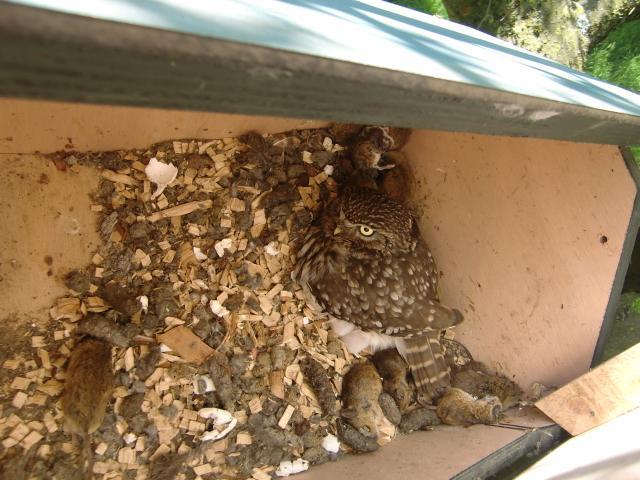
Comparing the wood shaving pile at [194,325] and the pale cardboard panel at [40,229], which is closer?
the pale cardboard panel at [40,229]

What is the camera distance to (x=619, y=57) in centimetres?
409

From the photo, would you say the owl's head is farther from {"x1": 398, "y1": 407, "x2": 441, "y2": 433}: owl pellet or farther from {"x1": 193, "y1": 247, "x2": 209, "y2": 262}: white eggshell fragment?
{"x1": 398, "y1": 407, "x2": 441, "y2": 433}: owl pellet

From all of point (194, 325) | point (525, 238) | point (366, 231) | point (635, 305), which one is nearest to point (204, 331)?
point (194, 325)

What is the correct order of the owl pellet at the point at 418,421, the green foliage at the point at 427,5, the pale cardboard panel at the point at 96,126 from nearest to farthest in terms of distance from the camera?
the pale cardboard panel at the point at 96,126 < the owl pellet at the point at 418,421 < the green foliage at the point at 427,5

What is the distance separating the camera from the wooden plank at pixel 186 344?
223 centimetres

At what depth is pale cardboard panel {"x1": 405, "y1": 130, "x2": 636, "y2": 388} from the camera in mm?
2205

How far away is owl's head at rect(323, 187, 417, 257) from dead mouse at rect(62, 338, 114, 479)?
1.11m

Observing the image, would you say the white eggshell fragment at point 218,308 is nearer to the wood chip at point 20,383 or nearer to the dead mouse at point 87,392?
the dead mouse at point 87,392

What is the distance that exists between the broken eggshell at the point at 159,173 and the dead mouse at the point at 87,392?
0.67m

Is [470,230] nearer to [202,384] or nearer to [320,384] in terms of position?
[320,384]

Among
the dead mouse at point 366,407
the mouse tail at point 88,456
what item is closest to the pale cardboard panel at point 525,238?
the dead mouse at point 366,407

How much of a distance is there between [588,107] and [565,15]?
354 cm

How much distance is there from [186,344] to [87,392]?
17.8 inches

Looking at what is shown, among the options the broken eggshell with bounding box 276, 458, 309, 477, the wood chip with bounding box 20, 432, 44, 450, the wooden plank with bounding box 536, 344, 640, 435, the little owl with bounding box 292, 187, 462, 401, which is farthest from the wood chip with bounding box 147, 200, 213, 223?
the wooden plank with bounding box 536, 344, 640, 435
